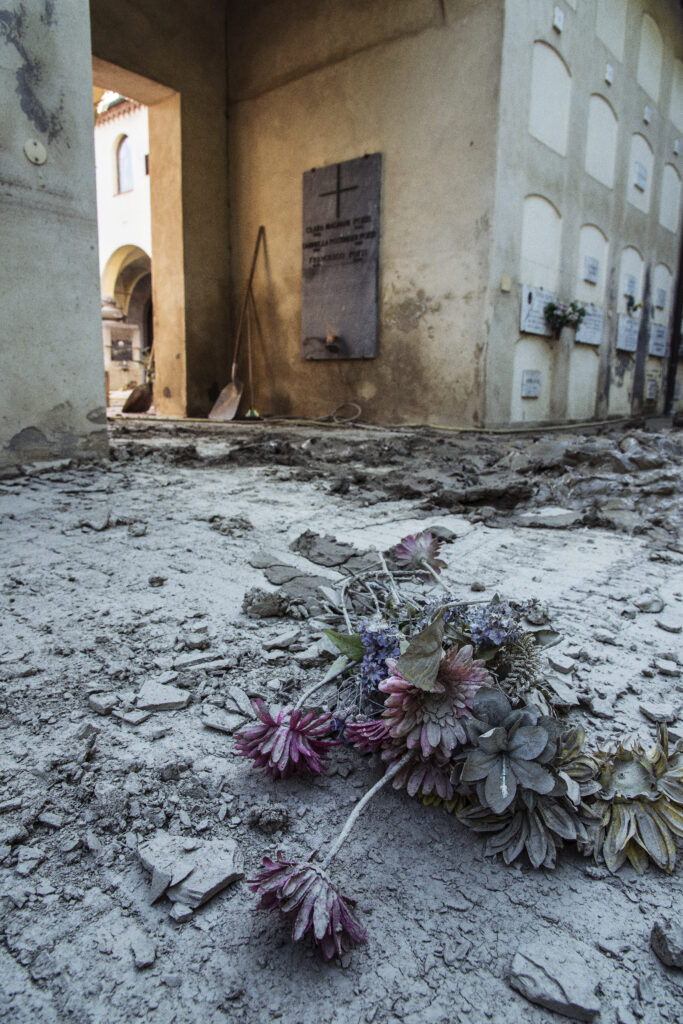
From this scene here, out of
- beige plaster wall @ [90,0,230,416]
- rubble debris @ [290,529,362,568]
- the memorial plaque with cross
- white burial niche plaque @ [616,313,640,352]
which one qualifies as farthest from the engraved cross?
rubble debris @ [290,529,362,568]

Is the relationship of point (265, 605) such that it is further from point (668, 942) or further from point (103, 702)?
point (668, 942)

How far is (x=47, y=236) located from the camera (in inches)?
148

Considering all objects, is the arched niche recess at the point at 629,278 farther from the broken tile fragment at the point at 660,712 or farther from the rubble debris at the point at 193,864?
the rubble debris at the point at 193,864

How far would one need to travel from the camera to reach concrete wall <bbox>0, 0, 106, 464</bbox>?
359 centimetres

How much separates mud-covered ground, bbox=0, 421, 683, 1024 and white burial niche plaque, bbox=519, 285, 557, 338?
5.21 m

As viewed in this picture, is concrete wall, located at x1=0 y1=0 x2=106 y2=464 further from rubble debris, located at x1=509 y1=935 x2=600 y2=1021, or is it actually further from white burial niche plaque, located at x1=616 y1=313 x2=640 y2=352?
white burial niche plaque, located at x1=616 y1=313 x2=640 y2=352

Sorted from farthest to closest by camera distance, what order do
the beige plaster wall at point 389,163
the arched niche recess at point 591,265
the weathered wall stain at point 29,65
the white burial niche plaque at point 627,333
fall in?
the white burial niche plaque at point 627,333 < the arched niche recess at point 591,265 < the beige plaster wall at point 389,163 < the weathered wall stain at point 29,65

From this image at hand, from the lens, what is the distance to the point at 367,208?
7.75m

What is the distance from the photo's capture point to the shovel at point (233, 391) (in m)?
8.89

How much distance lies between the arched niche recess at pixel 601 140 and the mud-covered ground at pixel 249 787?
313 inches

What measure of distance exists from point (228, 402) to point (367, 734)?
27.4 ft

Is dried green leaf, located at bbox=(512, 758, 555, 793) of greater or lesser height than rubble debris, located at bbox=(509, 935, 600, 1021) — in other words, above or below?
above

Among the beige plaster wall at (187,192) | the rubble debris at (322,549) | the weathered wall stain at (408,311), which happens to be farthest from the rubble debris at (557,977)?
the beige plaster wall at (187,192)

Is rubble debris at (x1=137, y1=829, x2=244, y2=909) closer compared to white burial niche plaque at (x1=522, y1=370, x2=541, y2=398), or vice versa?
rubble debris at (x1=137, y1=829, x2=244, y2=909)
